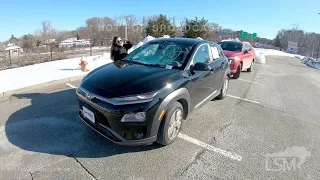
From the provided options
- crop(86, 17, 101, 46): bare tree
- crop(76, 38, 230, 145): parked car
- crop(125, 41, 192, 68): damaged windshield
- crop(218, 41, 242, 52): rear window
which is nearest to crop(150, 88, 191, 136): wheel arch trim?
crop(76, 38, 230, 145): parked car

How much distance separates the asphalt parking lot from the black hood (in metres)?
0.90

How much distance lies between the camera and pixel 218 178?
262 centimetres

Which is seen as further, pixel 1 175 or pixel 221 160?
pixel 221 160

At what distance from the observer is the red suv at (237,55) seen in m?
8.56

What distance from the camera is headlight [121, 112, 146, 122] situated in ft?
8.93

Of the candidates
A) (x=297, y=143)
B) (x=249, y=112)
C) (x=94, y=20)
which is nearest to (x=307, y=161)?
(x=297, y=143)

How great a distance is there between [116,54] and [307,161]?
498 centimetres

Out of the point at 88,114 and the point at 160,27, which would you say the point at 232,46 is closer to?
the point at 88,114

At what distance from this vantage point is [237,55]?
8.88 m

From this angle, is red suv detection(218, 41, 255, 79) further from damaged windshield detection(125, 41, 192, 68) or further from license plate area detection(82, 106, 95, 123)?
license plate area detection(82, 106, 95, 123)

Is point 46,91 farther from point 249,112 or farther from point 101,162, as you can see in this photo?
point 249,112

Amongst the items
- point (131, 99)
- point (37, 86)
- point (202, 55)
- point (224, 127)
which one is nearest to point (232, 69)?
point (202, 55)

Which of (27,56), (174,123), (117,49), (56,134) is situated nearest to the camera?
(174,123)

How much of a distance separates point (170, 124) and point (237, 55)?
269 inches
